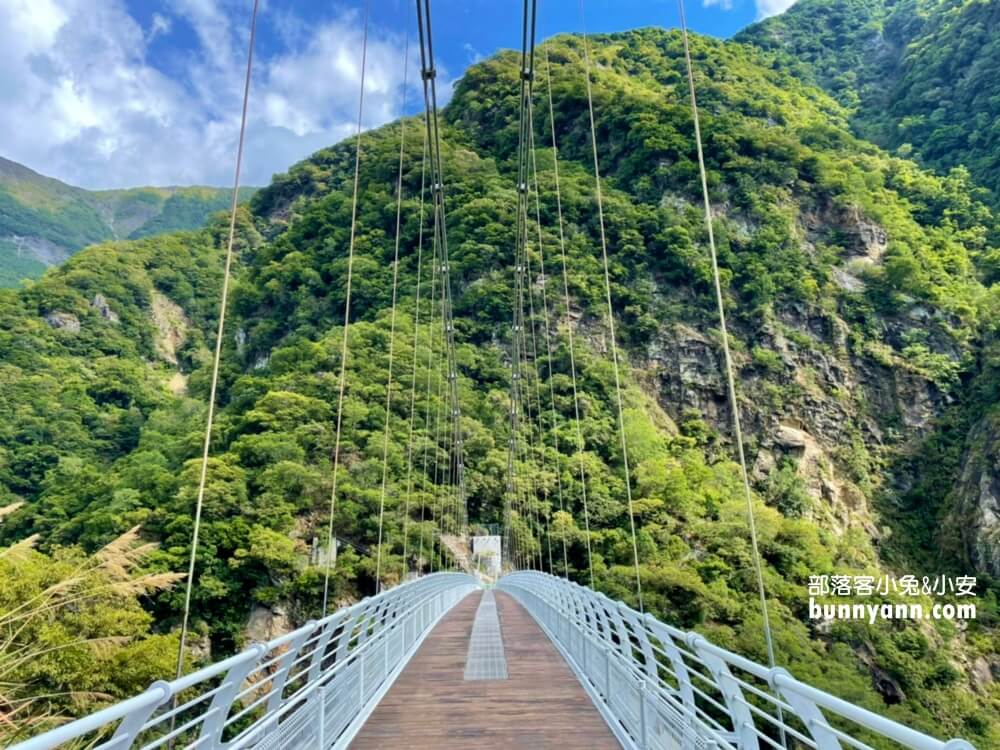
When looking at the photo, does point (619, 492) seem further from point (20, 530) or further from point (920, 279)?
point (920, 279)

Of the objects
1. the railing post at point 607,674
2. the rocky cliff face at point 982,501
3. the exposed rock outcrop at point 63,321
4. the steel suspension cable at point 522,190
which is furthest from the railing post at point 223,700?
the exposed rock outcrop at point 63,321

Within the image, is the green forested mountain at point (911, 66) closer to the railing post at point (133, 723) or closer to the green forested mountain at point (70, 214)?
the railing post at point (133, 723)

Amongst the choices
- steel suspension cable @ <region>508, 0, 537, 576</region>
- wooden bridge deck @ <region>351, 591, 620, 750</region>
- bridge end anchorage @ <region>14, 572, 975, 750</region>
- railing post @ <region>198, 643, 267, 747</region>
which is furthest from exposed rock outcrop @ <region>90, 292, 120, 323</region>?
railing post @ <region>198, 643, 267, 747</region>

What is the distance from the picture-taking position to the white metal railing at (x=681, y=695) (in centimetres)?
183

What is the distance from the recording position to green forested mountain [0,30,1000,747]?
80.8 ft

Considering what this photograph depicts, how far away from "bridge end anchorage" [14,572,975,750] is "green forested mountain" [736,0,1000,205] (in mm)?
64000

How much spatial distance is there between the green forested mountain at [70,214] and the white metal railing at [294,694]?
295 feet

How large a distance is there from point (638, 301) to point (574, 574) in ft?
84.0

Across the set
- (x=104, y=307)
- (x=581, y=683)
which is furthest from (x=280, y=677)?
(x=104, y=307)

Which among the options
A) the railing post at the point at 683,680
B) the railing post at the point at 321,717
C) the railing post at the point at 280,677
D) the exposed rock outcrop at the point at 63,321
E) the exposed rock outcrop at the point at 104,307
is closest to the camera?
the railing post at the point at 683,680

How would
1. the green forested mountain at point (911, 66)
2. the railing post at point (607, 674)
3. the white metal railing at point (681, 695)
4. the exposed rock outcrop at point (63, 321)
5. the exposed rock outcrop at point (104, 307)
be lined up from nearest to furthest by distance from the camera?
the white metal railing at point (681, 695)
the railing post at point (607, 674)
the exposed rock outcrop at point (63, 321)
the exposed rock outcrop at point (104, 307)
the green forested mountain at point (911, 66)

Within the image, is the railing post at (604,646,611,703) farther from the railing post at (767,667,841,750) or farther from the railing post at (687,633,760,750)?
the railing post at (767,667,841,750)

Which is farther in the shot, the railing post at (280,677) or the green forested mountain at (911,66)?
the green forested mountain at (911,66)

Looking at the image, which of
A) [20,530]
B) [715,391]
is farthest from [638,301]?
[20,530]
